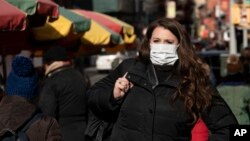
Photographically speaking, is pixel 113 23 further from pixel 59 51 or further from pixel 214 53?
pixel 59 51

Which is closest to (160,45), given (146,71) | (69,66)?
(146,71)

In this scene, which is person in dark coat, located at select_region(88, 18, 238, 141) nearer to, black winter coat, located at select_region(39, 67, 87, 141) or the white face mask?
the white face mask

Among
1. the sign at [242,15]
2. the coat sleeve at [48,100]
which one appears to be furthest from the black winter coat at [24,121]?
the sign at [242,15]

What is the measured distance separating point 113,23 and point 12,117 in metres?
10.8

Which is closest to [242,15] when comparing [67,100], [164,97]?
[67,100]

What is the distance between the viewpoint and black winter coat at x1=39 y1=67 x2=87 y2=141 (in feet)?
22.4

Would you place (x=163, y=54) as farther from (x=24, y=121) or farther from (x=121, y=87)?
(x=24, y=121)

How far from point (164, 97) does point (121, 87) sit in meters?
0.25

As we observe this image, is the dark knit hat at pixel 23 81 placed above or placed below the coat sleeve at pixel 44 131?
above

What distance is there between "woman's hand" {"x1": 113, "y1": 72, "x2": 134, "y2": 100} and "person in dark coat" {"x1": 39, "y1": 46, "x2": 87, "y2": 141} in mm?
2890

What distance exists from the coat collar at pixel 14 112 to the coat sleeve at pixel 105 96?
393mm

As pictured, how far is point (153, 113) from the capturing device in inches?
149

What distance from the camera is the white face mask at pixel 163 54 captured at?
385 centimetres

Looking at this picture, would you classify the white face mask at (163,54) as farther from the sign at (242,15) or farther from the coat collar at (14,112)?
the sign at (242,15)
